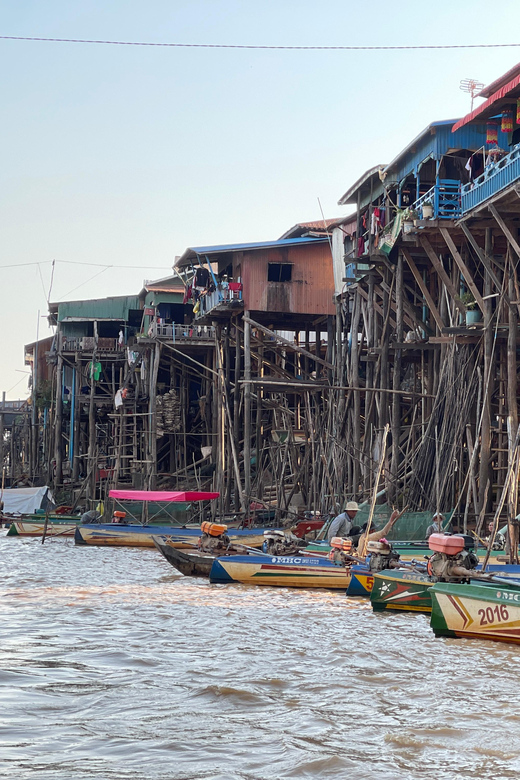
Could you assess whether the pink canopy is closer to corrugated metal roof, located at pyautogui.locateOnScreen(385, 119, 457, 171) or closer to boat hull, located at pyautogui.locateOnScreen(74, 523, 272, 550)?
boat hull, located at pyautogui.locateOnScreen(74, 523, 272, 550)

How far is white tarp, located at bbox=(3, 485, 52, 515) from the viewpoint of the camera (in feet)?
134

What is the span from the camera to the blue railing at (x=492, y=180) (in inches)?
747

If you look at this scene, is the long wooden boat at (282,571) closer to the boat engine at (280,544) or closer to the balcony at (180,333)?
the boat engine at (280,544)

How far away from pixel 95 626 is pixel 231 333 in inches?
933

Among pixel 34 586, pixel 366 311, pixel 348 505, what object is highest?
pixel 366 311

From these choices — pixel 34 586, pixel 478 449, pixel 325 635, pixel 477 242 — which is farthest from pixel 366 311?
pixel 325 635

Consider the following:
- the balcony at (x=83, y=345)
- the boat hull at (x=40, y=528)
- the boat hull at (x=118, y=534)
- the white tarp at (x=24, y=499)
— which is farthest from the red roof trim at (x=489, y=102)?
the balcony at (x=83, y=345)

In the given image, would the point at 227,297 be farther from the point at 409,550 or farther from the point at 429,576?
the point at 429,576

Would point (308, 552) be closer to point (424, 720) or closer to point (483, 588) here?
point (483, 588)

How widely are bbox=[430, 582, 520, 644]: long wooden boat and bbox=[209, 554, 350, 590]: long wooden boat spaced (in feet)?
14.7

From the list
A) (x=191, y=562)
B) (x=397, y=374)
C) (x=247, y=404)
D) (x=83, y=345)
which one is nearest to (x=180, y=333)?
Result: (x=247, y=404)

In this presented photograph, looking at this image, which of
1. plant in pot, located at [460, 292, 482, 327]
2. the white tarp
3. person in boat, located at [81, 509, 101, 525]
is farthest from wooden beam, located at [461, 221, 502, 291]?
the white tarp

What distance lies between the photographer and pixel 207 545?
19781mm

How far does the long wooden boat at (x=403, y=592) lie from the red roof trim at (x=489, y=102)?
9.96 metres
